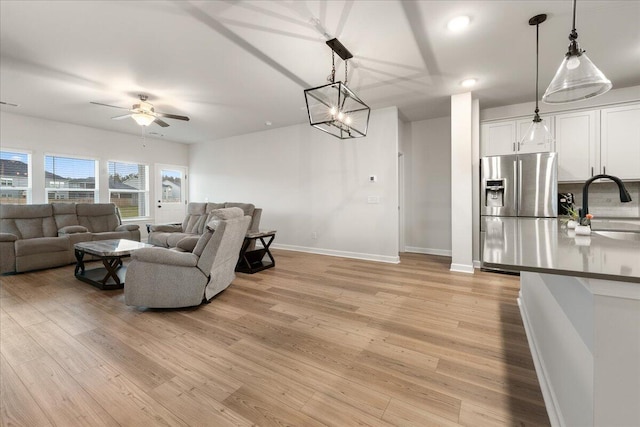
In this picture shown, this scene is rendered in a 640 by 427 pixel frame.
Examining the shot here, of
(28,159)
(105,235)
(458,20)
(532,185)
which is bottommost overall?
(105,235)

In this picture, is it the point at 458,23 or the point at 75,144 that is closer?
the point at 458,23

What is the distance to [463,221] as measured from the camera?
4.37 m

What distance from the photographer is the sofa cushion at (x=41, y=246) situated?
4148 millimetres

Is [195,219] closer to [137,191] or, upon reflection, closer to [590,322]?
[137,191]

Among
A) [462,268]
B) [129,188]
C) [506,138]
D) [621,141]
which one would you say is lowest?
[462,268]

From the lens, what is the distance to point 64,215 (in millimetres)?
5250

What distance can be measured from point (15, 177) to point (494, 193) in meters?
8.91

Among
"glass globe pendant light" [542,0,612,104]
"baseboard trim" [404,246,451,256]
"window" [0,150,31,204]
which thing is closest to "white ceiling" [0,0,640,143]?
"glass globe pendant light" [542,0,612,104]

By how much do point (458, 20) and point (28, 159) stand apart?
7.83m

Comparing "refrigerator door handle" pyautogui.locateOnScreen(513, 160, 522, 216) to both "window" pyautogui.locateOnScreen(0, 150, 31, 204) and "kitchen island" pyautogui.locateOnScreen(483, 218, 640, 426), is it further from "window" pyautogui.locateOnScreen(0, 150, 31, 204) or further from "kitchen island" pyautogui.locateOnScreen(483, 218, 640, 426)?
"window" pyautogui.locateOnScreen(0, 150, 31, 204)

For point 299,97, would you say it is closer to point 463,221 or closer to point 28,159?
point 463,221

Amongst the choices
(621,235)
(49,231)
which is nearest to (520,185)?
(621,235)

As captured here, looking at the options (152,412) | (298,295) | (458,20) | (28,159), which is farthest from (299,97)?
(28,159)

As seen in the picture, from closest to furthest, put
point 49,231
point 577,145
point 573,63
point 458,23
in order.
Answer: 1. point 573,63
2. point 458,23
3. point 577,145
4. point 49,231
